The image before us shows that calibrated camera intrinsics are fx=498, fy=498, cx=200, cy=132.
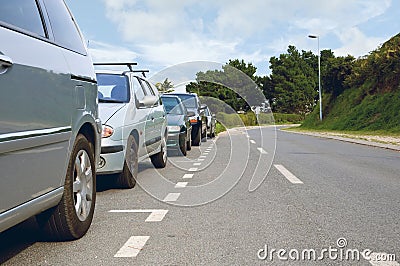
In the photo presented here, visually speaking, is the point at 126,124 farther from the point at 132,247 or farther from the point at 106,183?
the point at 132,247

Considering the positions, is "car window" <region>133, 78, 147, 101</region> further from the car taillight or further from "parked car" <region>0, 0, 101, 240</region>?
"parked car" <region>0, 0, 101, 240</region>

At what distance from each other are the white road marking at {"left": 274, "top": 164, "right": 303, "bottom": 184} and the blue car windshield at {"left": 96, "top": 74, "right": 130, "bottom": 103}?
295cm

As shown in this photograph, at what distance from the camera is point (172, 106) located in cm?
1395

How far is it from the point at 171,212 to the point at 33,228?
1.48 m

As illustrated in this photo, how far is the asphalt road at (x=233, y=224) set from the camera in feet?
12.5

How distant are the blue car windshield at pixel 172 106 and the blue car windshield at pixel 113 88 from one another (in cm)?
518

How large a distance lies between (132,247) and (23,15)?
1973mm

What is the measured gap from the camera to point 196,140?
55.6 ft

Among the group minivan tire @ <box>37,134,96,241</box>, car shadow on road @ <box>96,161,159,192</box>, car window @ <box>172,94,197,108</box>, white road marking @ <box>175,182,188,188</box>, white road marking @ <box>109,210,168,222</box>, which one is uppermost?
car window @ <box>172,94,197,108</box>

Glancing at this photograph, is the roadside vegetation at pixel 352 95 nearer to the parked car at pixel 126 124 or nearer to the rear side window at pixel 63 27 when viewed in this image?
the parked car at pixel 126 124

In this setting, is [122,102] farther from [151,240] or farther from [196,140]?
[196,140]

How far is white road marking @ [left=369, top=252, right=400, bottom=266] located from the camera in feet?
11.7

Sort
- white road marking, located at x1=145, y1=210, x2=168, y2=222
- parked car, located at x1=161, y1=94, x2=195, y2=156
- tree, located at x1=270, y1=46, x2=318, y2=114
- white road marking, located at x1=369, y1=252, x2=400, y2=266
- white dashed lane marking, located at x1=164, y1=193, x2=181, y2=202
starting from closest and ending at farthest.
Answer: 1. white road marking, located at x1=369, y1=252, x2=400, y2=266
2. white road marking, located at x1=145, y1=210, x2=168, y2=222
3. white dashed lane marking, located at x1=164, y1=193, x2=181, y2=202
4. parked car, located at x1=161, y1=94, x2=195, y2=156
5. tree, located at x1=270, y1=46, x2=318, y2=114

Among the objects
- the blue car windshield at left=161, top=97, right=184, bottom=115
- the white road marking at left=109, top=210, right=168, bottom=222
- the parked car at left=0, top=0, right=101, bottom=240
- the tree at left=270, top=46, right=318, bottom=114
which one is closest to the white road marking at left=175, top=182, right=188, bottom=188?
the white road marking at left=109, top=210, right=168, bottom=222
